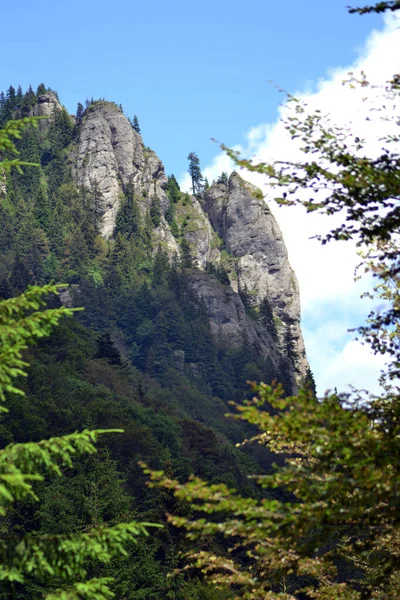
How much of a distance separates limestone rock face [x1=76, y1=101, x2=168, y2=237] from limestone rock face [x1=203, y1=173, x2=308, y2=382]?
57.8ft

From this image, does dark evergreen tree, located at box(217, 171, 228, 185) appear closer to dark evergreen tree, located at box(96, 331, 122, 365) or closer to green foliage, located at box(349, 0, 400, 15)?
dark evergreen tree, located at box(96, 331, 122, 365)

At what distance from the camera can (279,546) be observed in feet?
27.5

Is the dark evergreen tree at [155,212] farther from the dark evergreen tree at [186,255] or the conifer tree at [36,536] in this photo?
the conifer tree at [36,536]

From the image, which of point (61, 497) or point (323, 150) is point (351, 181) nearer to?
point (323, 150)

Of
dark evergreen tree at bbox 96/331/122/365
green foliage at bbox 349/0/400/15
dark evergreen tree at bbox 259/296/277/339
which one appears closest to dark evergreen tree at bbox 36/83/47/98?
dark evergreen tree at bbox 259/296/277/339

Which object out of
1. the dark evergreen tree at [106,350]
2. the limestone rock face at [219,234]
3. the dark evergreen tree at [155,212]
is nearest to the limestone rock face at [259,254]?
the limestone rock face at [219,234]

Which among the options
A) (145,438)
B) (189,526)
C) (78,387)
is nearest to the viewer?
(189,526)

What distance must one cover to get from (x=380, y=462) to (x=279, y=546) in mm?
1419

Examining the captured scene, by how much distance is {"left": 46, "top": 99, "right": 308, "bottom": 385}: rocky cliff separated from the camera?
153875 millimetres

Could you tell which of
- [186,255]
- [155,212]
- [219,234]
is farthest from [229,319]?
[219,234]

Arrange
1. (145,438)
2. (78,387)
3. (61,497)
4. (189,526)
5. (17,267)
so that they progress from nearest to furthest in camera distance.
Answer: (189,526), (61,497), (145,438), (78,387), (17,267)

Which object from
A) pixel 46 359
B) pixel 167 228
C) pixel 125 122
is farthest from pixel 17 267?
pixel 125 122

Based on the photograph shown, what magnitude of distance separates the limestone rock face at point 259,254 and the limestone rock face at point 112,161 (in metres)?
17.6

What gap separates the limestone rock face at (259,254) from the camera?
17938 centimetres
